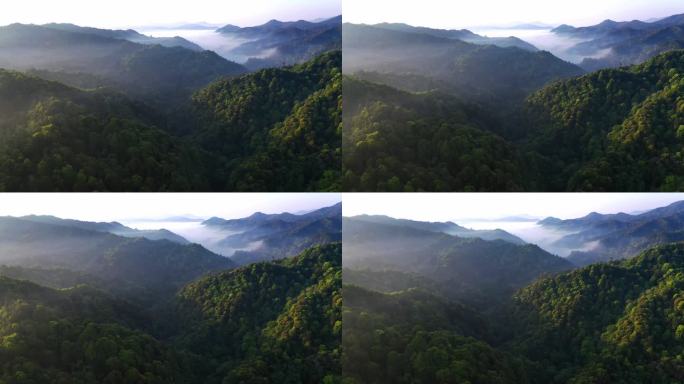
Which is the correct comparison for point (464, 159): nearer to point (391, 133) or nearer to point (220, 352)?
point (391, 133)

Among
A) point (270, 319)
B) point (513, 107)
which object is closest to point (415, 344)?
point (270, 319)

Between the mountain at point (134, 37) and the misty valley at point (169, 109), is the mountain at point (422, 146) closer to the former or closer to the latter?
the misty valley at point (169, 109)

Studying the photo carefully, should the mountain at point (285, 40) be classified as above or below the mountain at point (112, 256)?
above

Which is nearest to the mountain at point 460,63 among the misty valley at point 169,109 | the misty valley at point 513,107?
the misty valley at point 513,107

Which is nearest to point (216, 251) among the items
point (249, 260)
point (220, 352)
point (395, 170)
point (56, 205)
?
point (249, 260)

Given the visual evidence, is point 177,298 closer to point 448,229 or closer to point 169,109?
point 169,109

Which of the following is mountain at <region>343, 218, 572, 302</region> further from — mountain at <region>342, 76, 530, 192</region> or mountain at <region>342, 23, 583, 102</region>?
mountain at <region>342, 23, 583, 102</region>
